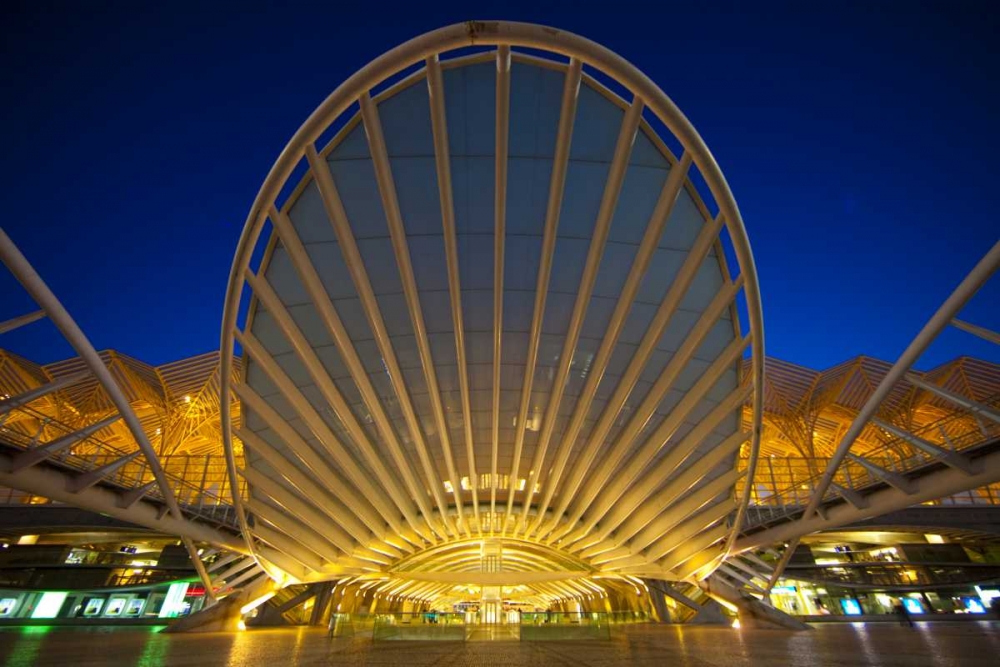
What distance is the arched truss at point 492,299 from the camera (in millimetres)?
9875

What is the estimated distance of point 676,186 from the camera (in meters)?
10.4

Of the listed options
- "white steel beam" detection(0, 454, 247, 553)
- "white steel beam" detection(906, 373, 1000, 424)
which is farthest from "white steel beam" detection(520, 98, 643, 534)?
"white steel beam" detection(0, 454, 247, 553)

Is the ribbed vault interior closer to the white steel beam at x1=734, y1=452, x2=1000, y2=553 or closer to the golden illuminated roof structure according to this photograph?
the golden illuminated roof structure

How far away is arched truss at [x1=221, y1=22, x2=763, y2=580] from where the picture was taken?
9.88 m

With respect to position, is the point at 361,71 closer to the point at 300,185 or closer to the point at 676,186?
the point at 300,185

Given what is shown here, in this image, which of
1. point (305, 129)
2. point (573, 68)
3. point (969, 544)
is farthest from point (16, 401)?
point (969, 544)

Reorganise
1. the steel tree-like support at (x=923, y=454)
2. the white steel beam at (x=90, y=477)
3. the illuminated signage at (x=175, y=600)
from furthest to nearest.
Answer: the illuminated signage at (x=175, y=600)
the white steel beam at (x=90, y=477)
the steel tree-like support at (x=923, y=454)

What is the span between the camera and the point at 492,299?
13.9m

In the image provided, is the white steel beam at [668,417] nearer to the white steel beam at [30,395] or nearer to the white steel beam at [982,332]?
the white steel beam at [982,332]

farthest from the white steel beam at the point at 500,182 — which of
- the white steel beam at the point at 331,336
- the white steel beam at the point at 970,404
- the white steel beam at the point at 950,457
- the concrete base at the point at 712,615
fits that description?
the concrete base at the point at 712,615

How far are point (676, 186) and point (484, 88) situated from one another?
15.9 feet

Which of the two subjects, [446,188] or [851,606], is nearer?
[446,188]

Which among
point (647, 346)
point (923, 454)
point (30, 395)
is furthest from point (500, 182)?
point (923, 454)

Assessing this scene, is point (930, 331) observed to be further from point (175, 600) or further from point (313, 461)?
point (175, 600)
